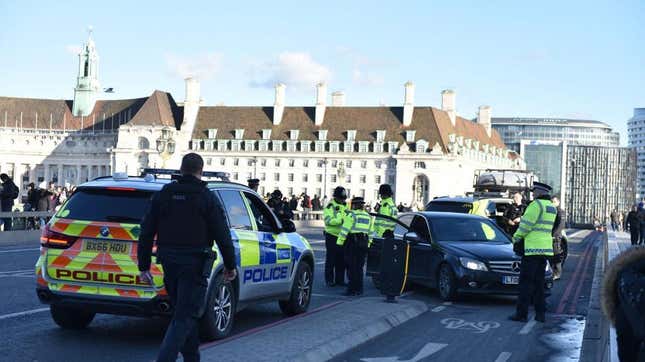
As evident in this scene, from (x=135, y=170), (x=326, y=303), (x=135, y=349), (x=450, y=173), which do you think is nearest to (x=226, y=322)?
(x=135, y=349)

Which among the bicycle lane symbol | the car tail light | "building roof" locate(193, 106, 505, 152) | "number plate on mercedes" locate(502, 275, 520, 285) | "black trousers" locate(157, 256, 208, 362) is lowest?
the bicycle lane symbol

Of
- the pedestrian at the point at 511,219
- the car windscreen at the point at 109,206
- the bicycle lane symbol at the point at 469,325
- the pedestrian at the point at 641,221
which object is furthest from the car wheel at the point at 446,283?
the pedestrian at the point at 641,221

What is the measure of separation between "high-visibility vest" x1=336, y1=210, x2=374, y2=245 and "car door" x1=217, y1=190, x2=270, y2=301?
5.76 m

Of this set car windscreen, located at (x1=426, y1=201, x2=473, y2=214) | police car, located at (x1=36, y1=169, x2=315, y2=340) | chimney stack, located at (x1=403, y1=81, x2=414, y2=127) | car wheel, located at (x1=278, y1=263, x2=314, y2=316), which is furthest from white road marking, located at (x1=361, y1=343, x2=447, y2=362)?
chimney stack, located at (x1=403, y1=81, x2=414, y2=127)

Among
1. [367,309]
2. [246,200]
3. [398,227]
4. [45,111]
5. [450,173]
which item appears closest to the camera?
[246,200]

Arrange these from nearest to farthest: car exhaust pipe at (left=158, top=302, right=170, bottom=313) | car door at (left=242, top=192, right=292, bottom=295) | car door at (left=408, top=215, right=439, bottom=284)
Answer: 1. car exhaust pipe at (left=158, top=302, right=170, bottom=313)
2. car door at (left=242, top=192, right=292, bottom=295)
3. car door at (left=408, top=215, right=439, bottom=284)

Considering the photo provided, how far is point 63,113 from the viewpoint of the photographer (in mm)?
172250

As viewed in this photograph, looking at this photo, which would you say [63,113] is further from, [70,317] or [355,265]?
[70,317]

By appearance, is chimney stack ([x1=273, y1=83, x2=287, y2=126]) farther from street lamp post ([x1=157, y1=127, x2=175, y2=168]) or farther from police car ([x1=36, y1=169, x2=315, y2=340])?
police car ([x1=36, y1=169, x2=315, y2=340])

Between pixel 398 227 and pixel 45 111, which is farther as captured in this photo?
pixel 45 111

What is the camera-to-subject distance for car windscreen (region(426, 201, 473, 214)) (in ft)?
83.4

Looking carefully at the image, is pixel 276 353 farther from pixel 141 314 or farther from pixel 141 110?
pixel 141 110

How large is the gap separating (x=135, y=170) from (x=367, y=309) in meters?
149

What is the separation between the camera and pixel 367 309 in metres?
14.3
